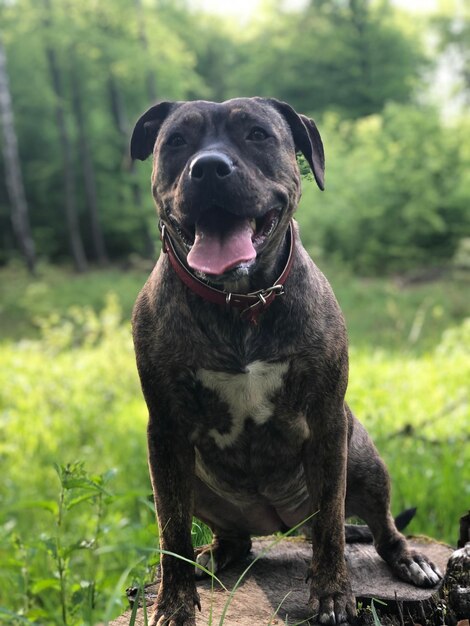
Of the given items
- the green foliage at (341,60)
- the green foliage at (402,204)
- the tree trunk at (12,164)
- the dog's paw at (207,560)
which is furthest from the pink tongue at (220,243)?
the green foliage at (341,60)

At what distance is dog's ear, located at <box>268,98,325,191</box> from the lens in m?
2.52

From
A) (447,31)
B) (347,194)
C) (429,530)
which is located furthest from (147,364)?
(447,31)

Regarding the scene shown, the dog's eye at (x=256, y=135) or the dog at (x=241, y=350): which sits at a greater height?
the dog's eye at (x=256, y=135)

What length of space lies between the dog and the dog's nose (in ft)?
0.11

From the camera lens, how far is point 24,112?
962 inches

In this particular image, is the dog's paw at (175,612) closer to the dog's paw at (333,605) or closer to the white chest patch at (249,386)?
the dog's paw at (333,605)

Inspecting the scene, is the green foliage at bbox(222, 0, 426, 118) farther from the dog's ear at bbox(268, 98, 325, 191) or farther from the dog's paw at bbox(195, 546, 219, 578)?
the dog's paw at bbox(195, 546, 219, 578)

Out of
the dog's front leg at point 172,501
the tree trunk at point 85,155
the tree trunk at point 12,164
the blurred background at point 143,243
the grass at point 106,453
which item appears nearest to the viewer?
the dog's front leg at point 172,501

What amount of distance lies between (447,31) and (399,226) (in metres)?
17.0

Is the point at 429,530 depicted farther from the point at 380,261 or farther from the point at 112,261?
the point at 112,261

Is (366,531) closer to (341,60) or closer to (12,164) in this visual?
(12,164)

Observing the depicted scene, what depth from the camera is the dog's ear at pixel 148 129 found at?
2582mm

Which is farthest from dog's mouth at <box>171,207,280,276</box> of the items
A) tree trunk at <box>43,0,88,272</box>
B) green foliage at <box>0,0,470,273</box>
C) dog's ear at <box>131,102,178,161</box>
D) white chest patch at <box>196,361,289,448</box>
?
tree trunk at <box>43,0,88,272</box>

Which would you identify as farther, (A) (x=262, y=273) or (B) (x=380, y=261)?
(B) (x=380, y=261)
